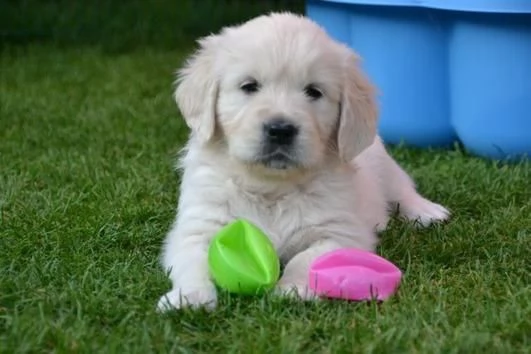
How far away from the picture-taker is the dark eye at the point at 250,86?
3424 mm

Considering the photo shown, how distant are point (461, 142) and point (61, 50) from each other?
434cm

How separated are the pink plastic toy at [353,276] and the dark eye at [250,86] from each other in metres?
0.59

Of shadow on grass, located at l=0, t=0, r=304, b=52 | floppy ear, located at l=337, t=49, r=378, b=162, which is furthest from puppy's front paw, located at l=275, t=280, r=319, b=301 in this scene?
shadow on grass, located at l=0, t=0, r=304, b=52

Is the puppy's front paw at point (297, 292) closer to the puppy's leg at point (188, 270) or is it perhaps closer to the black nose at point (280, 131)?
the puppy's leg at point (188, 270)

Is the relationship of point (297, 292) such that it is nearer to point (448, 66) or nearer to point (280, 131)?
point (280, 131)

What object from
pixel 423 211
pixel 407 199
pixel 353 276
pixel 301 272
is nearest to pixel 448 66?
pixel 407 199

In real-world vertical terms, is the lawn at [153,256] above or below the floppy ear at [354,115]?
below

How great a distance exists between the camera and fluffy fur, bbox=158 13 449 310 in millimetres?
3348

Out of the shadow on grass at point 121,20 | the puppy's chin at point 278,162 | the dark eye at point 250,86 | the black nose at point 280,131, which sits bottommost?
the shadow on grass at point 121,20

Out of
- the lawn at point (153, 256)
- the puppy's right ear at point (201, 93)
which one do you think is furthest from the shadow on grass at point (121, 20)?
the puppy's right ear at point (201, 93)

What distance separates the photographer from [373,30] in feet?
18.7

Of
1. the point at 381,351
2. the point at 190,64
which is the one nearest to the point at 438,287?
the point at 381,351

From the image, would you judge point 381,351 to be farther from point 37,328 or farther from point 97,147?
point 97,147

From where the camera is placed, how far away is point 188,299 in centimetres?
299
